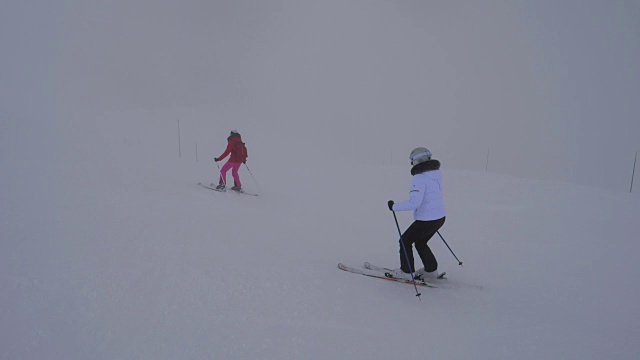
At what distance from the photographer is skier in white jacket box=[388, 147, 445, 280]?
4.13 meters

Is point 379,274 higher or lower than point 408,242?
lower

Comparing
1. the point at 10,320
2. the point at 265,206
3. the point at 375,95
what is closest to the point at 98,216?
the point at 10,320

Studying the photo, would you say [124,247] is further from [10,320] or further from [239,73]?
[239,73]

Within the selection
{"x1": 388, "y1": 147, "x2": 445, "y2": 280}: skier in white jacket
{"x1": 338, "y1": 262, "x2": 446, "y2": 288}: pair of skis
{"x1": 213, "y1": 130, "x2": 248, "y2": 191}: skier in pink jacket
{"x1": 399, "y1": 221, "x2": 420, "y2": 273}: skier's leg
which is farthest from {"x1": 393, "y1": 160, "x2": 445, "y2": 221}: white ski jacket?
{"x1": 213, "y1": 130, "x2": 248, "y2": 191}: skier in pink jacket

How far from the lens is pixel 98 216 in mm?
5031

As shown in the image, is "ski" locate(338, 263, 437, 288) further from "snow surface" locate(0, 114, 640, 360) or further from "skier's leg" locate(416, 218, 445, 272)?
"skier's leg" locate(416, 218, 445, 272)

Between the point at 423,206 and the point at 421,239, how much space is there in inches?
17.7

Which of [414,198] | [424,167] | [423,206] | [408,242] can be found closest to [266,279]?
[408,242]

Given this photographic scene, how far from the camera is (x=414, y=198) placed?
13.5 feet

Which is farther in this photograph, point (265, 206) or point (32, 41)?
point (32, 41)

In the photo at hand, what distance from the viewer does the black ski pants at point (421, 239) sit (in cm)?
429

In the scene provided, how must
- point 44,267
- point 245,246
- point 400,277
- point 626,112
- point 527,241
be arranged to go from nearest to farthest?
1. point 44,267
2. point 400,277
3. point 245,246
4. point 527,241
5. point 626,112

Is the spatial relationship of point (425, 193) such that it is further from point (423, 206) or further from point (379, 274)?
point (379, 274)

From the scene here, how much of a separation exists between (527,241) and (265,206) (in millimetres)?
5591
